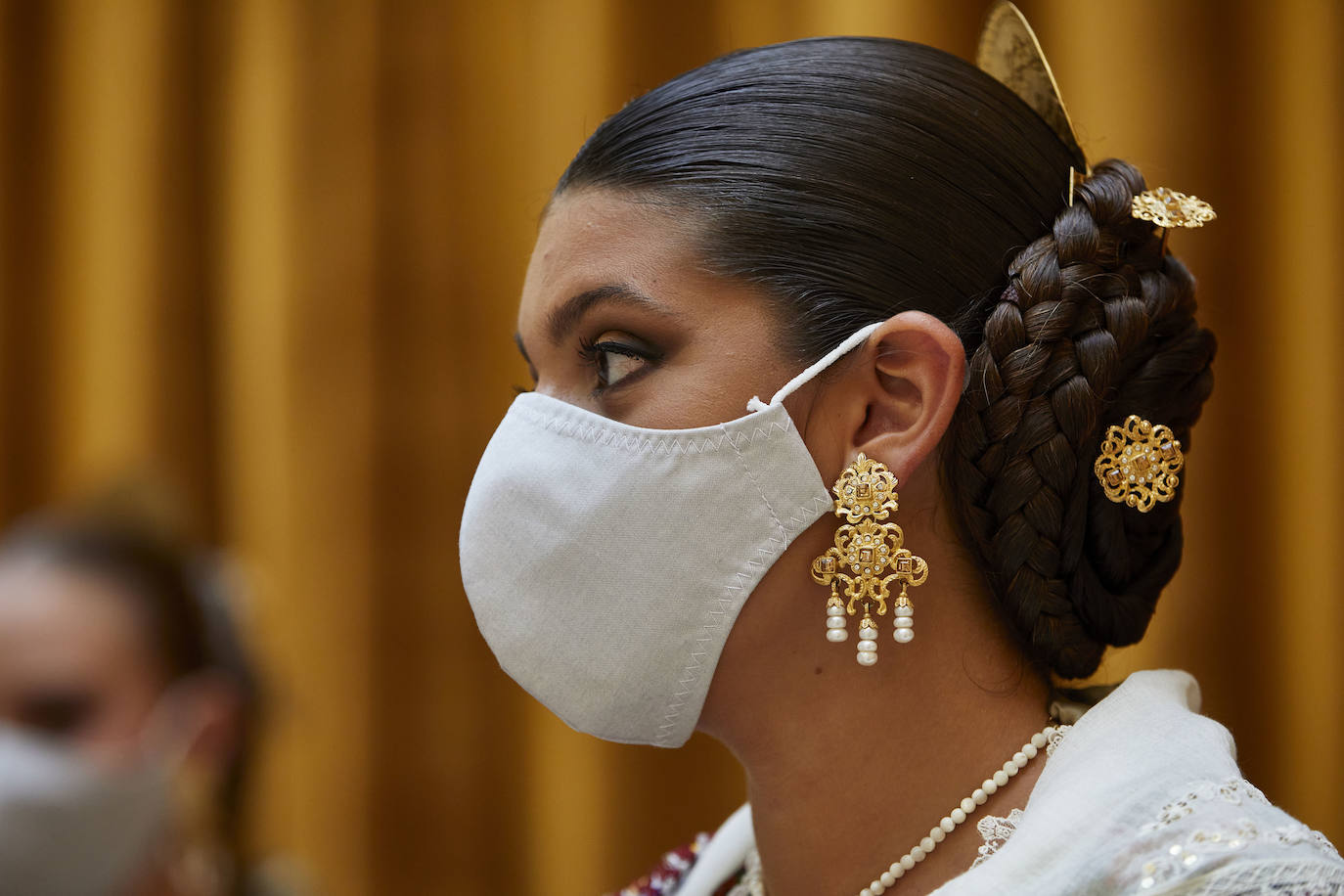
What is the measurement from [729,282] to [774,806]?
0.46 metres

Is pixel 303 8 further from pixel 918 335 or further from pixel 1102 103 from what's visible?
pixel 918 335

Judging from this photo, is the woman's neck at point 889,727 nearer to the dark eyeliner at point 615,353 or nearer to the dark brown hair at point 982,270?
the dark brown hair at point 982,270

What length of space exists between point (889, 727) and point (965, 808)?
0.29 feet

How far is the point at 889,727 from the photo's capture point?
96 centimetres

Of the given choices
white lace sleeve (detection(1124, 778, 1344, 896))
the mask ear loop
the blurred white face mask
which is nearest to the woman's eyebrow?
the mask ear loop

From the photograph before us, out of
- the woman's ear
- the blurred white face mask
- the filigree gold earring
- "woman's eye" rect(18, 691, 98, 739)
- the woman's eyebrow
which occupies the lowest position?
the blurred white face mask

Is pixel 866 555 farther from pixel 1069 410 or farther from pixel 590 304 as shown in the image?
pixel 590 304

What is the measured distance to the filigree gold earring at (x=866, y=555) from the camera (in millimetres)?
920

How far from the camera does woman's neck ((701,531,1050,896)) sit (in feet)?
3.16

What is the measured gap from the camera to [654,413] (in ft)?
3.12

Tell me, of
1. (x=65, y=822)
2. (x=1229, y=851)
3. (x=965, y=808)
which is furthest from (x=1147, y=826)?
(x=65, y=822)

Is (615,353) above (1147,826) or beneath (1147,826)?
above

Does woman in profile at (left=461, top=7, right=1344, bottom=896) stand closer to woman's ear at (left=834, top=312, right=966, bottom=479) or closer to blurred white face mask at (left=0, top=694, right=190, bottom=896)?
woman's ear at (left=834, top=312, right=966, bottom=479)

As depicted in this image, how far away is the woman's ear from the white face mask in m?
0.03
